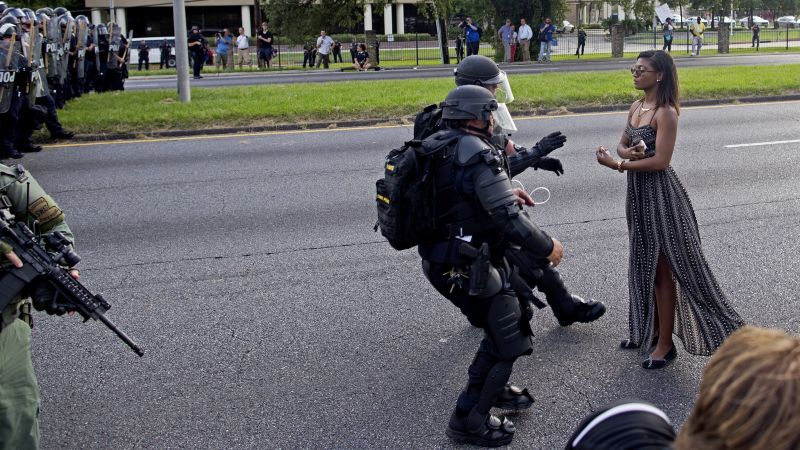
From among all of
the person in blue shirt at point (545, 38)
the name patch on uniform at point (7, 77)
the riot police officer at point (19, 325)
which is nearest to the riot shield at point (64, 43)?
the name patch on uniform at point (7, 77)

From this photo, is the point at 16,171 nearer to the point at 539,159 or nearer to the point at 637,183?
the point at 539,159

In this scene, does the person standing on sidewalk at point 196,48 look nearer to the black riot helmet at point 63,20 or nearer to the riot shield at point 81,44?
the riot shield at point 81,44

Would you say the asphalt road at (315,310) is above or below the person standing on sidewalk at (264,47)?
below

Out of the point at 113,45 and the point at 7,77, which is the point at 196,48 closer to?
the point at 113,45

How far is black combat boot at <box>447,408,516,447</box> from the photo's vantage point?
14.1 ft

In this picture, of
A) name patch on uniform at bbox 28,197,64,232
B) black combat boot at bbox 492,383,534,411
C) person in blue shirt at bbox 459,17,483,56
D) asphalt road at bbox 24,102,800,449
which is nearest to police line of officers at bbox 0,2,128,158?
asphalt road at bbox 24,102,800,449

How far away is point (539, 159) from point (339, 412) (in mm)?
1817

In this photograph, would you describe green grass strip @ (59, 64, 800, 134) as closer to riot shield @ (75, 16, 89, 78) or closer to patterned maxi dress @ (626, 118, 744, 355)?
riot shield @ (75, 16, 89, 78)

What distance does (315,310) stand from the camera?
615 cm

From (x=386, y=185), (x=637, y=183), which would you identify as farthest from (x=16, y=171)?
(x=637, y=183)

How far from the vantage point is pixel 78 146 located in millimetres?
13359

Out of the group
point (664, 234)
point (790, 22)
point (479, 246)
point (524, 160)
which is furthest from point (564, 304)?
point (790, 22)

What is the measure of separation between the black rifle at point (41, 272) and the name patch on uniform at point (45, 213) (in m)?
0.11

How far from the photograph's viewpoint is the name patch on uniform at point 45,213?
3.92 meters
